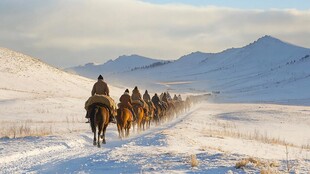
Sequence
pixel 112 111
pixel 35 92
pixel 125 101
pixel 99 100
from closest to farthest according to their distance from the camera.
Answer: pixel 99 100, pixel 112 111, pixel 125 101, pixel 35 92

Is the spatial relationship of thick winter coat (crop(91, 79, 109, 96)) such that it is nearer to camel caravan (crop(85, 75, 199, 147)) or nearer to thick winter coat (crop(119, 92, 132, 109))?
camel caravan (crop(85, 75, 199, 147))

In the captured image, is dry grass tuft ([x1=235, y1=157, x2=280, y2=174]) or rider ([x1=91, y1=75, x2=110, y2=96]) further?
rider ([x1=91, y1=75, x2=110, y2=96])

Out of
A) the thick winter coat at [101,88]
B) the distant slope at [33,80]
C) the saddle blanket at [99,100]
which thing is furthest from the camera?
A: the distant slope at [33,80]

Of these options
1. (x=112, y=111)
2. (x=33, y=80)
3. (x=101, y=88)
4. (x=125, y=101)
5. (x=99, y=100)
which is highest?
(x=33, y=80)

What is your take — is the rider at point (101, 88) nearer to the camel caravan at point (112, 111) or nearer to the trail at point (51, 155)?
the camel caravan at point (112, 111)

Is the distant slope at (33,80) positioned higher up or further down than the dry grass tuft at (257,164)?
higher up

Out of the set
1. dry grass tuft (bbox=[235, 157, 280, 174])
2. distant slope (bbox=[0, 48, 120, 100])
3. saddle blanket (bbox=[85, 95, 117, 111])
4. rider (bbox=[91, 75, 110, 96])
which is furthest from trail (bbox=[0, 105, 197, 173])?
distant slope (bbox=[0, 48, 120, 100])


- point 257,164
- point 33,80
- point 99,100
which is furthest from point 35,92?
point 257,164

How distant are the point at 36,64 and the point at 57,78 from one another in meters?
9.24

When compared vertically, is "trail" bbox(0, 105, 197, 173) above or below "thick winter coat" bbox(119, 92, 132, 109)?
below

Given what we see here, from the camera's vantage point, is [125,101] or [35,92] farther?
[35,92]

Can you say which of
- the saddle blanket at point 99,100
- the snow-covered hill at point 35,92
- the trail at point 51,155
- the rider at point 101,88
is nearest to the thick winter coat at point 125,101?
the rider at point 101,88

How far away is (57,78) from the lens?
8369cm

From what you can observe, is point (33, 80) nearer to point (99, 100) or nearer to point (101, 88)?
point (101, 88)
